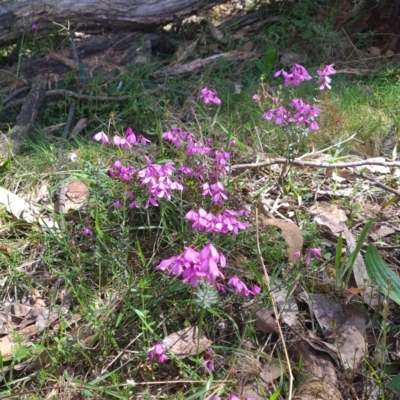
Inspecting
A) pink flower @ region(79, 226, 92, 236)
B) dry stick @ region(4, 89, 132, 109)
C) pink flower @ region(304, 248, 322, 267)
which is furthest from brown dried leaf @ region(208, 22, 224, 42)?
pink flower @ region(304, 248, 322, 267)

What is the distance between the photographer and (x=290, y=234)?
2.51m

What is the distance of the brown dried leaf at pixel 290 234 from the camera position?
2.45 meters

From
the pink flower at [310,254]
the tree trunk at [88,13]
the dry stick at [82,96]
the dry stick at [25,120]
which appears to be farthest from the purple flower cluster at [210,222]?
the tree trunk at [88,13]

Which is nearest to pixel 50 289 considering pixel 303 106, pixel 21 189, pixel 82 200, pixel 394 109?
pixel 82 200

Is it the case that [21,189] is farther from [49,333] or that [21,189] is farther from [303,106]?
[303,106]

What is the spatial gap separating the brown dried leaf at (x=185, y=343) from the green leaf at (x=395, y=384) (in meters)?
0.64

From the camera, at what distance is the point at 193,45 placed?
14.8 feet

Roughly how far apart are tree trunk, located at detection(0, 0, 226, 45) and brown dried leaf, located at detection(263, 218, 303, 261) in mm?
2539

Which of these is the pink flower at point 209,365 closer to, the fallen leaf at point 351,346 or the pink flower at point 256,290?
the pink flower at point 256,290

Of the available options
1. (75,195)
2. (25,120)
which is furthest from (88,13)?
(75,195)

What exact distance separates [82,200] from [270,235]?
3.02 ft

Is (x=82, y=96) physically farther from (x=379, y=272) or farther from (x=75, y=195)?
(x=379, y=272)

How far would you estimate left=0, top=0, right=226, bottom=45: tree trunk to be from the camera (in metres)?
4.37

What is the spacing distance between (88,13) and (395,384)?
3.62 metres
